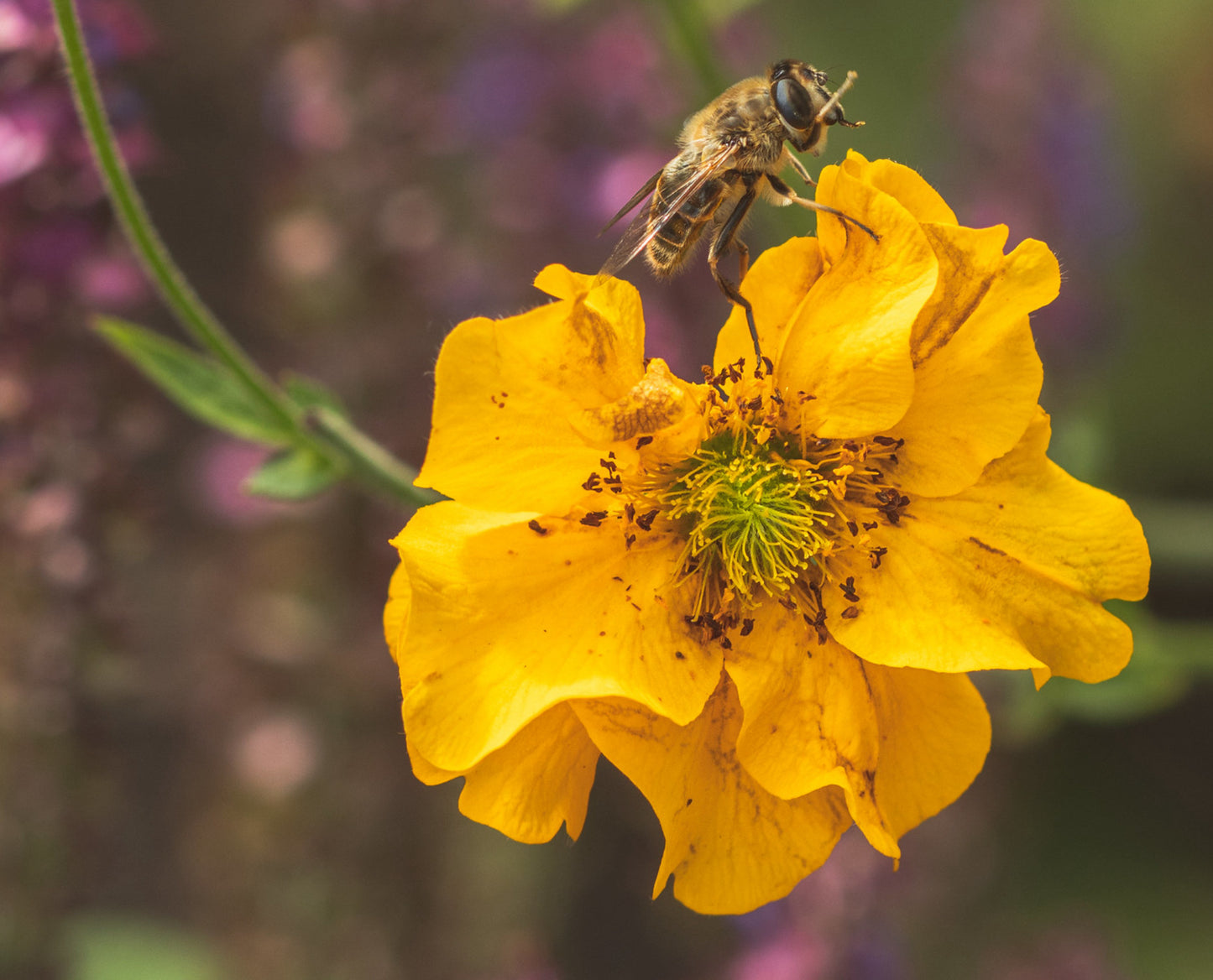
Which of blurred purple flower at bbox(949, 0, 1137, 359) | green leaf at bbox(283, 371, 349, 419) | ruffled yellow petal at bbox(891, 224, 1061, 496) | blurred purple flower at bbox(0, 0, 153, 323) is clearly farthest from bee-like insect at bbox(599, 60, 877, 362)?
blurred purple flower at bbox(949, 0, 1137, 359)

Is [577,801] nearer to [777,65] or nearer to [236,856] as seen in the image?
[777,65]

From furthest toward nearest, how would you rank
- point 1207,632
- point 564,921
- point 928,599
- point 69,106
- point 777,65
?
point 564,921, point 1207,632, point 69,106, point 777,65, point 928,599

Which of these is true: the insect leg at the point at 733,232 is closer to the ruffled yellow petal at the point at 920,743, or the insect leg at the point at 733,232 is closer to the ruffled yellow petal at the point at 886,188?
the ruffled yellow petal at the point at 886,188

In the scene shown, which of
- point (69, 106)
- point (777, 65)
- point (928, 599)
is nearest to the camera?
point (928, 599)

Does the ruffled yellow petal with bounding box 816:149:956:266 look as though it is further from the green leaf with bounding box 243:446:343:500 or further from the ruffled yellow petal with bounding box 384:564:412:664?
the green leaf with bounding box 243:446:343:500

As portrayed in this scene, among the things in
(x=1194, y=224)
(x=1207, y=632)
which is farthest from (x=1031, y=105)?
(x=1207, y=632)

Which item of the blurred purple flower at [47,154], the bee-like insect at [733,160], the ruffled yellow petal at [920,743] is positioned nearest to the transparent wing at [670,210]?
the bee-like insect at [733,160]
